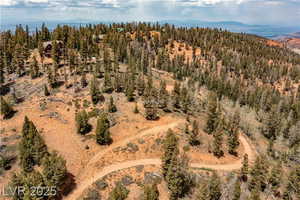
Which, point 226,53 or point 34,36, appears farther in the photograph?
point 226,53

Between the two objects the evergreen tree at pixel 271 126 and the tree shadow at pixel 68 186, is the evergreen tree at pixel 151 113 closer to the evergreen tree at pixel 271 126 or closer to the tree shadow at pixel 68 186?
the tree shadow at pixel 68 186

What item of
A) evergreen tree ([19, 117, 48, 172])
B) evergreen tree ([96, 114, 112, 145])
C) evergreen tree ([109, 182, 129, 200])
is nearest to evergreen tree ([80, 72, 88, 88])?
evergreen tree ([96, 114, 112, 145])

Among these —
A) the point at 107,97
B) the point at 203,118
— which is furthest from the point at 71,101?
the point at 203,118

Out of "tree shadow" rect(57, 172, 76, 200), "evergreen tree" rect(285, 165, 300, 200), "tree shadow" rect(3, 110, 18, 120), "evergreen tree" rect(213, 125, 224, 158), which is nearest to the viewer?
"tree shadow" rect(57, 172, 76, 200)

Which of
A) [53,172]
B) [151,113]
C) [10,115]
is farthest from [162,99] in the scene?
[10,115]

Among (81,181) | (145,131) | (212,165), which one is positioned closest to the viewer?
(81,181)

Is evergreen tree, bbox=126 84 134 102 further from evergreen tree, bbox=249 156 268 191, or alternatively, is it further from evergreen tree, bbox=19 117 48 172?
evergreen tree, bbox=249 156 268 191

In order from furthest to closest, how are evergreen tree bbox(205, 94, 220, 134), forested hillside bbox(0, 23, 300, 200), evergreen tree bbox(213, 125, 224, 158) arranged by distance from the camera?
evergreen tree bbox(205, 94, 220, 134)
evergreen tree bbox(213, 125, 224, 158)
forested hillside bbox(0, 23, 300, 200)

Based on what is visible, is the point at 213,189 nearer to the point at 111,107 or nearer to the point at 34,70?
the point at 111,107

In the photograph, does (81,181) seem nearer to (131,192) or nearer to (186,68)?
(131,192)
